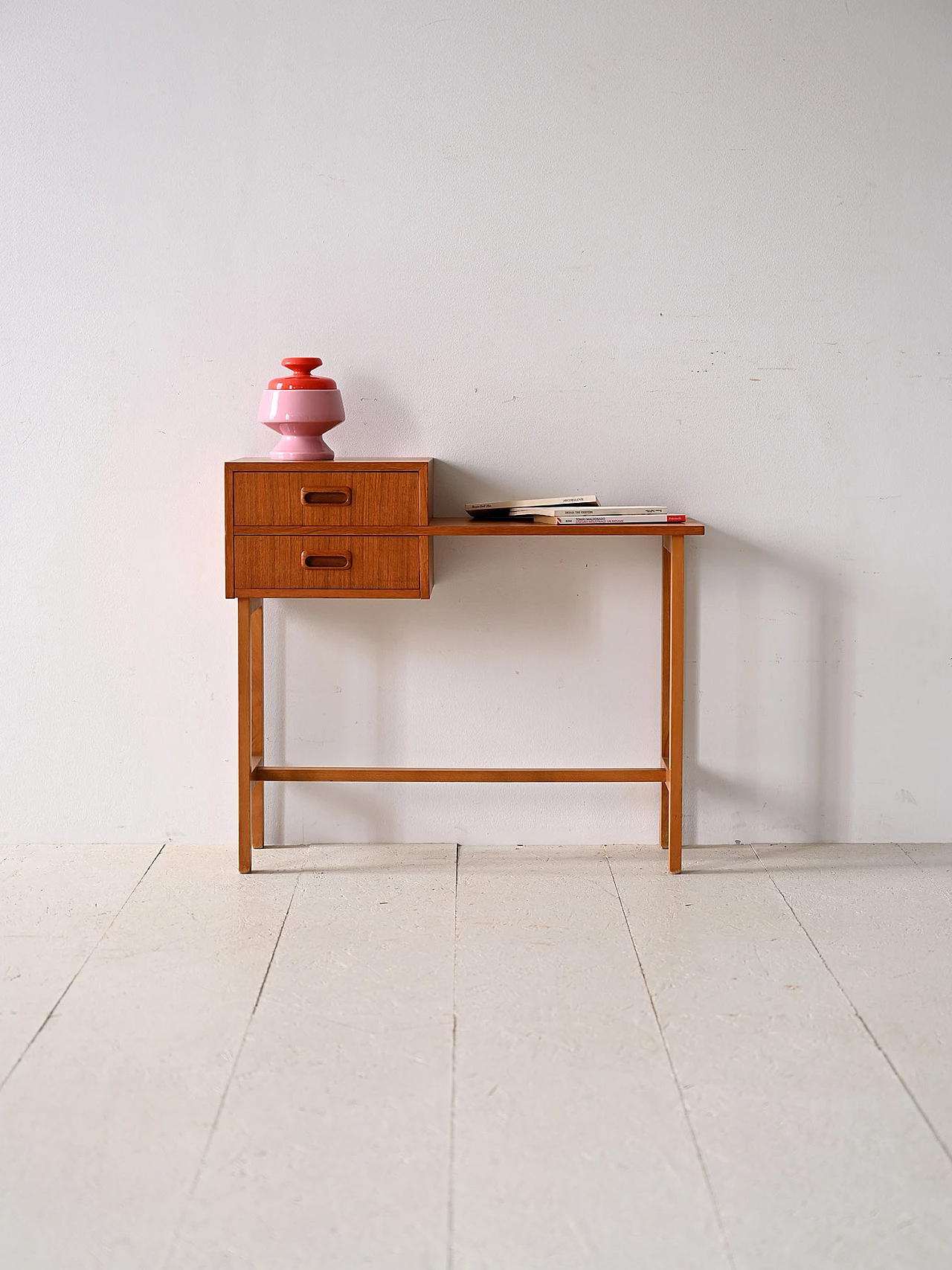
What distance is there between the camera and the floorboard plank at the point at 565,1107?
1.67m

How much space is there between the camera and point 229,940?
104 inches

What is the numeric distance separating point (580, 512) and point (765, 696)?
0.77 meters

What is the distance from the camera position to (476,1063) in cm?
213

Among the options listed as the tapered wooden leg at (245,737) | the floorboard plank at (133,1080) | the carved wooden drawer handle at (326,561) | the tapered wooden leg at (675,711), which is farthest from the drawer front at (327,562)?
the floorboard plank at (133,1080)

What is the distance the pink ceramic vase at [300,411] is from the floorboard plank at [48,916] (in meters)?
1.11

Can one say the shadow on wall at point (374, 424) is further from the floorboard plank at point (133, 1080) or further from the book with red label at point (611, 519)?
the floorboard plank at point (133, 1080)

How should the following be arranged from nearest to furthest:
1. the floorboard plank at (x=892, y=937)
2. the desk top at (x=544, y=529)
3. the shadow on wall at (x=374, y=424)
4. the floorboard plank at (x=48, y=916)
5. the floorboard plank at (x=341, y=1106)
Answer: the floorboard plank at (x=341, y=1106), the floorboard plank at (x=892, y=937), the floorboard plank at (x=48, y=916), the desk top at (x=544, y=529), the shadow on wall at (x=374, y=424)

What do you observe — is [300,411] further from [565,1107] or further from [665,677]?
[565,1107]

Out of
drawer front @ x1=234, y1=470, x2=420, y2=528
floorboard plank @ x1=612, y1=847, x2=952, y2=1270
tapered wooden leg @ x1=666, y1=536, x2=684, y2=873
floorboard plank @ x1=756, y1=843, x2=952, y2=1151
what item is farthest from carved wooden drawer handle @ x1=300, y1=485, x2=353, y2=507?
floorboard plank @ x1=756, y1=843, x2=952, y2=1151

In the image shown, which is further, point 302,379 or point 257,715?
point 257,715

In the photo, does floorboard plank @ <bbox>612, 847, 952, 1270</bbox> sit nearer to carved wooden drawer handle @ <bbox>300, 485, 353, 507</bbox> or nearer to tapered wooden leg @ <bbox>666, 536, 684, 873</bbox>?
tapered wooden leg @ <bbox>666, 536, 684, 873</bbox>

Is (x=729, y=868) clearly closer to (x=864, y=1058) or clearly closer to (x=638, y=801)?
(x=638, y=801)

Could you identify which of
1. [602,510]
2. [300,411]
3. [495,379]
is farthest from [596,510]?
[300,411]

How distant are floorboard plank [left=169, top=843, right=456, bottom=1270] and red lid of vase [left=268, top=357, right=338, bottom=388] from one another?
3.92 feet
